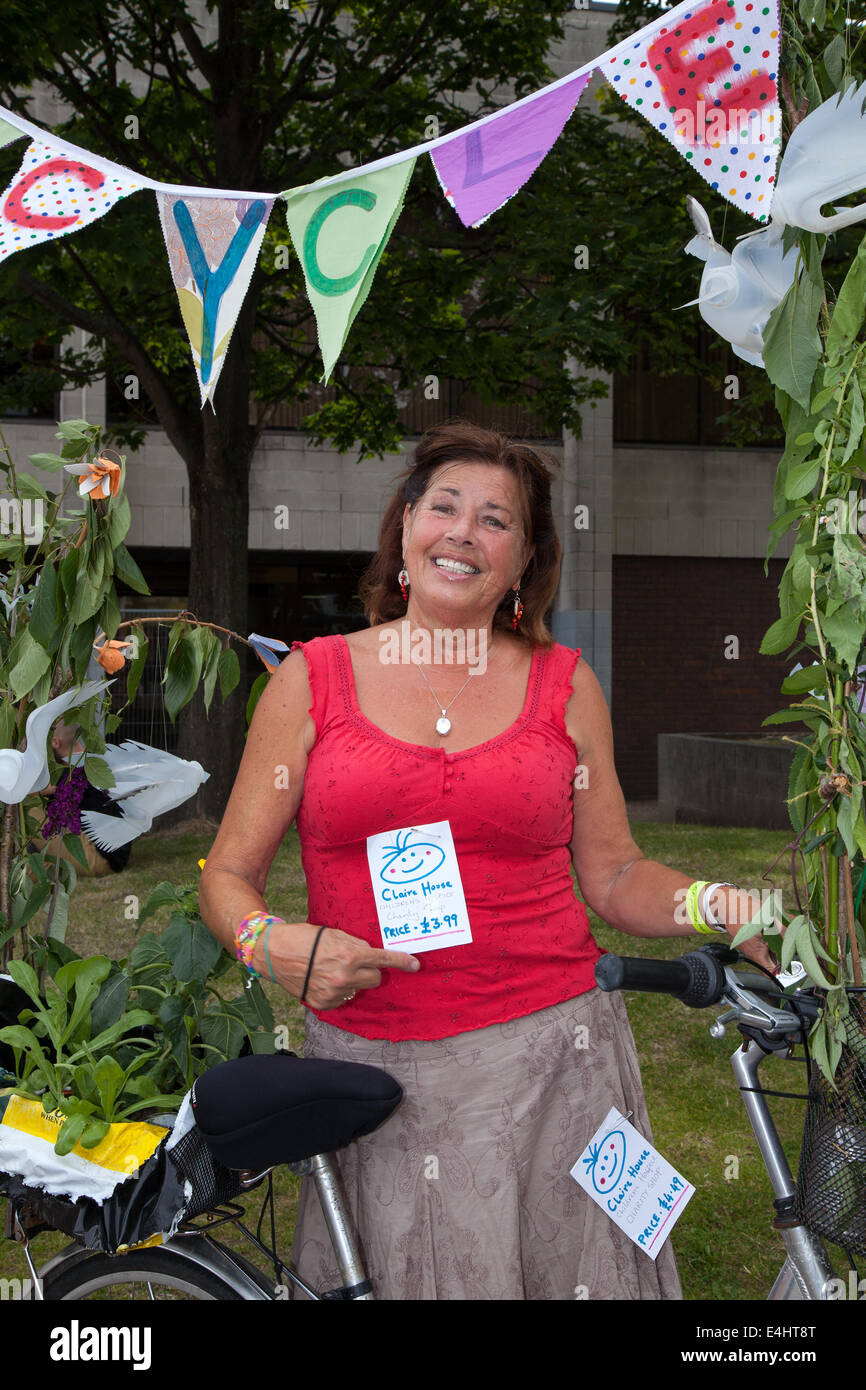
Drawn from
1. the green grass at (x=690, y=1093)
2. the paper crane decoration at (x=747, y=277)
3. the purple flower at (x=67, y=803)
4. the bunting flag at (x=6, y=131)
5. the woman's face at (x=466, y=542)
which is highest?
the bunting flag at (x=6, y=131)

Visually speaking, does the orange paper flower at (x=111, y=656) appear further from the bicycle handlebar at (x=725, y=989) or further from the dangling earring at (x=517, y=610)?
the bicycle handlebar at (x=725, y=989)

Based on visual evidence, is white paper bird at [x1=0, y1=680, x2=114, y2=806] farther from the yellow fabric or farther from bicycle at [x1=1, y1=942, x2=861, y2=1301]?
bicycle at [x1=1, y1=942, x2=861, y2=1301]

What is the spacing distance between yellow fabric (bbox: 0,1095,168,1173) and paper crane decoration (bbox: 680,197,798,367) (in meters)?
1.45

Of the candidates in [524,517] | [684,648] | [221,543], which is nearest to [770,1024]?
[524,517]

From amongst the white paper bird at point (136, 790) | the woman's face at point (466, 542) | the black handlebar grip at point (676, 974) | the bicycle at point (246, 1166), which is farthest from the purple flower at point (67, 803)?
the black handlebar grip at point (676, 974)

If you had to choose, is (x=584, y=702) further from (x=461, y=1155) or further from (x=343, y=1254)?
(x=343, y=1254)

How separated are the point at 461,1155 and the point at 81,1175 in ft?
1.88

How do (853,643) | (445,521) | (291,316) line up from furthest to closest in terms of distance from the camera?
(291,316)
(445,521)
(853,643)

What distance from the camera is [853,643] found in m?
1.63

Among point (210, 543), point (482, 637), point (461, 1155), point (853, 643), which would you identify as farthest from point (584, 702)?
point (210, 543)

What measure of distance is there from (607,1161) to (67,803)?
3.55ft

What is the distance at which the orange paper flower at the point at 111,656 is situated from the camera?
204 centimetres

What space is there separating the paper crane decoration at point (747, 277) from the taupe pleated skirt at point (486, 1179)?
1.13 m

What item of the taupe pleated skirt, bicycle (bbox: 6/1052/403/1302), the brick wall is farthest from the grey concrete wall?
bicycle (bbox: 6/1052/403/1302)
